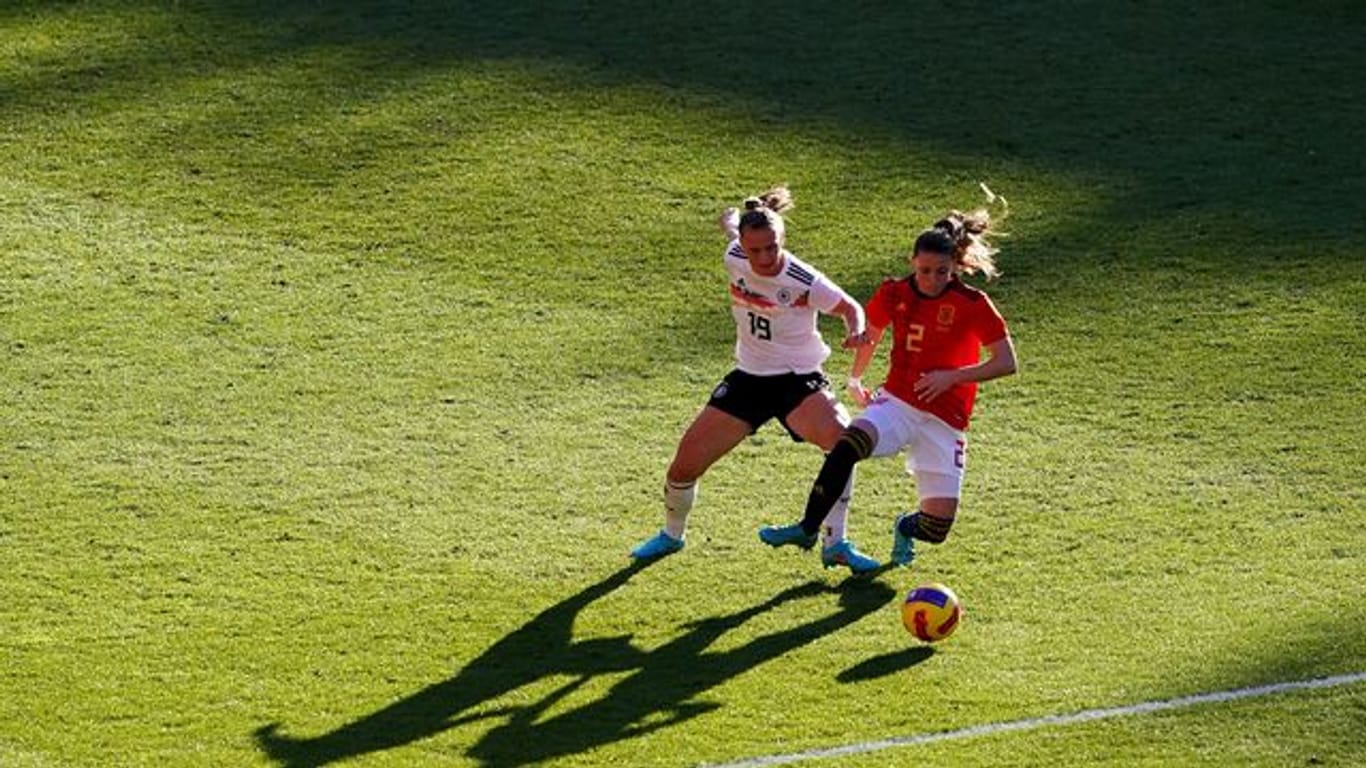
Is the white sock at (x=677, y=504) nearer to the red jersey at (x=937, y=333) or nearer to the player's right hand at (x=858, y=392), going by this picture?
the player's right hand at (x=858, y=392)

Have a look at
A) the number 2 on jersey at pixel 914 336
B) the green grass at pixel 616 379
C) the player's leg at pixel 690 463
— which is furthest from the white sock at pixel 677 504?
the number 2 on jersey at pixel 914 336

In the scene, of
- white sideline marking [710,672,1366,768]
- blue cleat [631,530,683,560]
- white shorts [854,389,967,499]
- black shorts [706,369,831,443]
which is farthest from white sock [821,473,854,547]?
white sideline marking [710,672,1366,768]

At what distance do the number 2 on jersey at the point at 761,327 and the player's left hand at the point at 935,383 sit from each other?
0.79 meters

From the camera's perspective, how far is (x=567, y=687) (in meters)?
9.73

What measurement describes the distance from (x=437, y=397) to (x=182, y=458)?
1.52m

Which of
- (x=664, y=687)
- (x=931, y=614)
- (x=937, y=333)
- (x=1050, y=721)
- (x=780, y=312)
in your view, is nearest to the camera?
(x=1050, y=721)

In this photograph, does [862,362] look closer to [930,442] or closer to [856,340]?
[856,340]

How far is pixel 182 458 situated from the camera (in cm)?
1207

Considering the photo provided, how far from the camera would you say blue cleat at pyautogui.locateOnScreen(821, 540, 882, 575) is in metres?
10.8

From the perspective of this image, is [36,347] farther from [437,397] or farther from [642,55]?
[642,55]

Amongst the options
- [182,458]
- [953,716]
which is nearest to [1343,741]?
[953,716]

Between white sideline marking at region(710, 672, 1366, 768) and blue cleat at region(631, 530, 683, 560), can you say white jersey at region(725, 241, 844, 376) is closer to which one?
blue cleat at region(631, 530, 683, 560)

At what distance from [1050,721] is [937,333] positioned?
1.97 metres

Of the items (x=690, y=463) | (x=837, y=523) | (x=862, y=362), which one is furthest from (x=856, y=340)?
(x=690, y=463)
